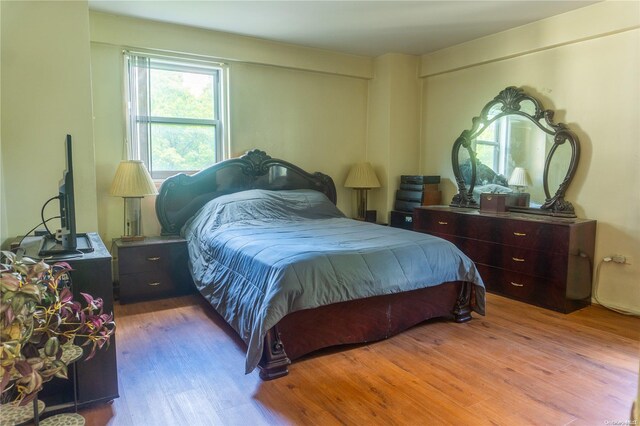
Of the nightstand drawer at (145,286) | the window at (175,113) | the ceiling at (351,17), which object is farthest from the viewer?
the window at (175,113)

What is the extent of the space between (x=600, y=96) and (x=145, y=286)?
4.20 m

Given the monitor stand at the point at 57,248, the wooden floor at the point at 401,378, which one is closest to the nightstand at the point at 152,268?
the wooden floor at the point at 401,378

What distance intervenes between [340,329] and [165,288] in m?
1.86

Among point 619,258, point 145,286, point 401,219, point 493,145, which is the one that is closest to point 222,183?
point 145,286

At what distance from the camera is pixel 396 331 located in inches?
115

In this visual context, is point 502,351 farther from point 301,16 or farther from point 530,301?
point 301,16

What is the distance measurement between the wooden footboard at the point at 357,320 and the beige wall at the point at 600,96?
1.38 metres

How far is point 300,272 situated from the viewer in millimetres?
2463

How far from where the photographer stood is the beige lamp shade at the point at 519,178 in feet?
13.4

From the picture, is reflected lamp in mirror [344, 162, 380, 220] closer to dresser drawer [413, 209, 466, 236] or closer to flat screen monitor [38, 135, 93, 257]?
dresser drawer [413, 209, 466, 236]

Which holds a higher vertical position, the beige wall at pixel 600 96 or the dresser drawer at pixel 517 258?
the beige wall at pixel 600 96

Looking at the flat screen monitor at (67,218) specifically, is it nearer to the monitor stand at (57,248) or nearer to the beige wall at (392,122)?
the monitor stand at (57,248)

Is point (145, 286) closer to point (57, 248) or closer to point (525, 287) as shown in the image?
point (57, 248)

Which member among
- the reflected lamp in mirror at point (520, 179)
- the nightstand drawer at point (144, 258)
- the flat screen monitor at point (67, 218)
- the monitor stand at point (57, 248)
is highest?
the reflected lamp in mirror at point (520, 179)
